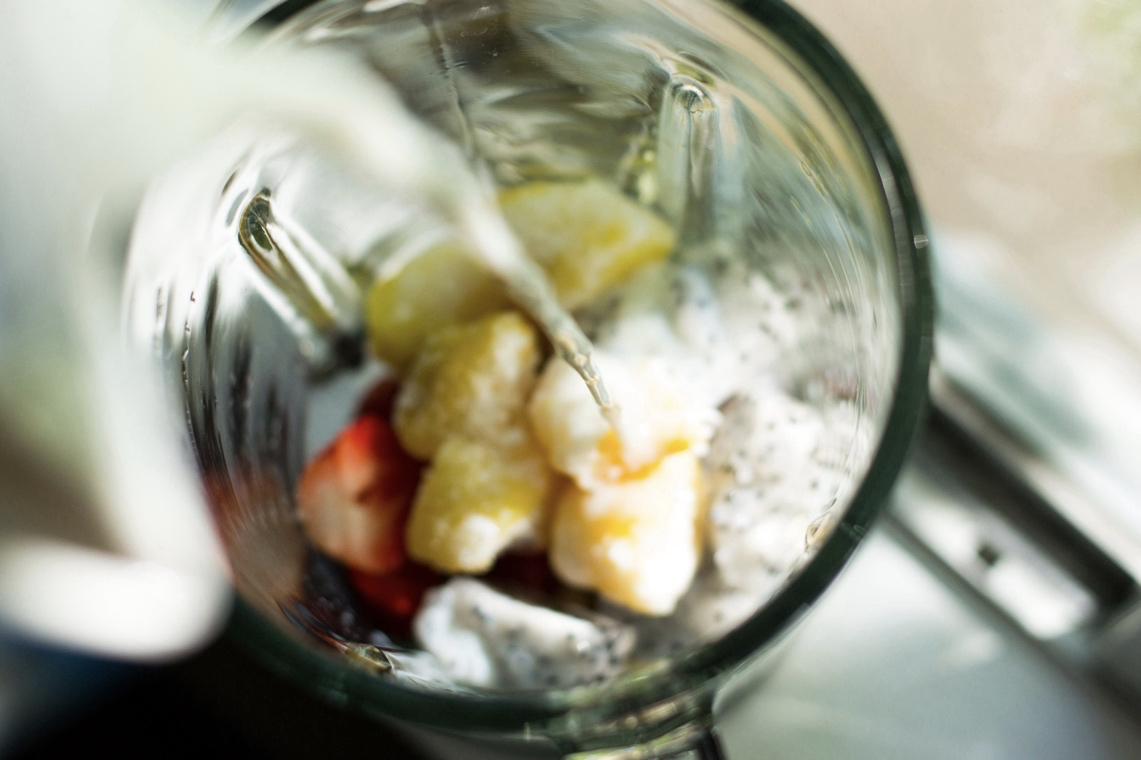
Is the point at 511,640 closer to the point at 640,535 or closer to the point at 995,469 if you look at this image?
the point at 640,535

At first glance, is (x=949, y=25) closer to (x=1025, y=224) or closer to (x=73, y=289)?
(x=1025, y=224)

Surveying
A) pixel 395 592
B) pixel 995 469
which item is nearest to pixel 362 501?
Answer: pixel 395 592

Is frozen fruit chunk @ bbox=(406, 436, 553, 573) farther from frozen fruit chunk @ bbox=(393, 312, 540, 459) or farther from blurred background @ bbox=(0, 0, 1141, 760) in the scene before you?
blurred background @ bbox=(0, 0, 1141, 760)

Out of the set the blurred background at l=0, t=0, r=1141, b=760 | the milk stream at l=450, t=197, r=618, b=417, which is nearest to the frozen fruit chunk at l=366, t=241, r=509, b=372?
the milk stream at l=450, t=197, r=618, b=417

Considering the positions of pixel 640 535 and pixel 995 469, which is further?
pixel 995 469

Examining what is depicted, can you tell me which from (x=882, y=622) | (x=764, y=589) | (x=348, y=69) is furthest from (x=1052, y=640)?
(x=348, y=69)

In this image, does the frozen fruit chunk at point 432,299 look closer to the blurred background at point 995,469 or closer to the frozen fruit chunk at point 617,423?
the frozen fruit chunk at point 617,423
